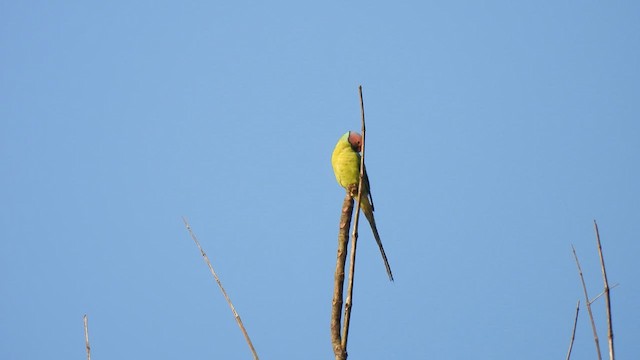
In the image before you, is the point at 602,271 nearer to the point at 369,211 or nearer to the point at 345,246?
the point at 345,246

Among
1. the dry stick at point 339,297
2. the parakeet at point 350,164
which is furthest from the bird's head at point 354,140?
the dry stick at point 339,297

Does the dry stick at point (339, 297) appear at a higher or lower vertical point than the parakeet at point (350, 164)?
lower

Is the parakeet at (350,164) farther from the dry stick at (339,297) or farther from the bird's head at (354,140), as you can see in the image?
the dry stick at (339,297)

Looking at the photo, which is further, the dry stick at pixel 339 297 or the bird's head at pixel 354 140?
the bird's head at pixel 354 140

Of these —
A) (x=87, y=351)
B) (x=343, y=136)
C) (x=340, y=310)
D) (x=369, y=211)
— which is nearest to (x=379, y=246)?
(x=369, y=211)

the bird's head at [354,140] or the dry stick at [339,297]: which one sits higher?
the bird's head at [354,140]

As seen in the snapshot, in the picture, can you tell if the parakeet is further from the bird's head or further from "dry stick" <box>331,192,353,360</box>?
"dry stick" <box>331,192,353,360</box>

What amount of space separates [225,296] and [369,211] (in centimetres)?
444

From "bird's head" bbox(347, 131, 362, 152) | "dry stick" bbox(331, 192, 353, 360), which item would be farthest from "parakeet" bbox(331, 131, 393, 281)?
"dry stick" bbox(331, 192, 353, 360)

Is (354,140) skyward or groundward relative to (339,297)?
skyward

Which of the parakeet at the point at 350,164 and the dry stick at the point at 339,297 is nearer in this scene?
the dry stick at the point at 339,297

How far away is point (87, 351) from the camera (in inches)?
123

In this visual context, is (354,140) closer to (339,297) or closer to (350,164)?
(350,164)

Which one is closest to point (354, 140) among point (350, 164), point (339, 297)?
point (350, 164)
